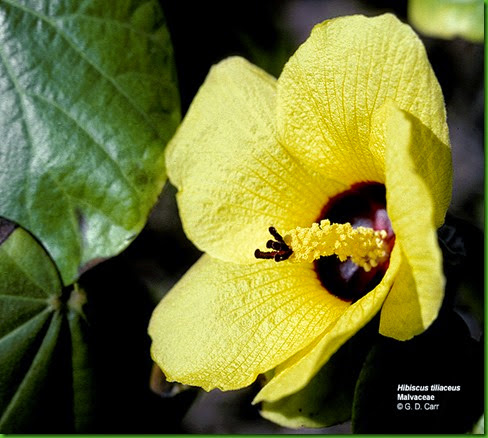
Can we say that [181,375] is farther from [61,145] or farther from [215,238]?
[61,145]

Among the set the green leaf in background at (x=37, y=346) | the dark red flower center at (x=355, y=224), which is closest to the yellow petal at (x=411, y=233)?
the dark red flower center at (x=355, y=224)

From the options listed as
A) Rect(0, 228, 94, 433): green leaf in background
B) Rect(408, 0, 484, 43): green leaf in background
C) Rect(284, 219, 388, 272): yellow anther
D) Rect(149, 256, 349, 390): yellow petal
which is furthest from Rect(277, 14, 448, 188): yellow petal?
Rect(0, 228, 94, 433): green leaf in background

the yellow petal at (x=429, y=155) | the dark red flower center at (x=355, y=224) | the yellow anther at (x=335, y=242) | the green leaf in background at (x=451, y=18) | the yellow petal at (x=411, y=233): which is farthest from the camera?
the green leaf in background at (x=451, y=18)

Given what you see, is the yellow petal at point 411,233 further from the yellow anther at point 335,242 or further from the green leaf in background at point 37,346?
the green leaf in background at point 37,346

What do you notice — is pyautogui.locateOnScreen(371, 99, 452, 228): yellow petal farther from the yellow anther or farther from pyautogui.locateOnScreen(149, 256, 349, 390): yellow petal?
pyautogui.locateOnScreen(149, 256, 349, 390): yellow petal

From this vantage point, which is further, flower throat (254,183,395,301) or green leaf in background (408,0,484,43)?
green leaf in background (408,0,484,43)

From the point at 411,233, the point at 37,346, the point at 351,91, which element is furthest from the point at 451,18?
the point at 37,346
